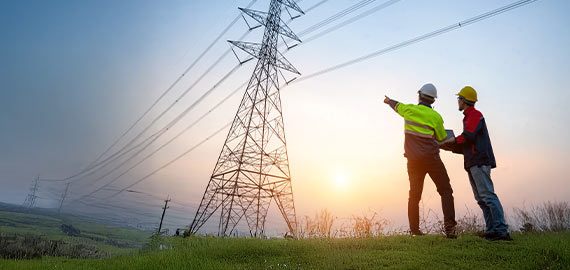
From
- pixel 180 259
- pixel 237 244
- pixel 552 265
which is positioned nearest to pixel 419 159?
pixel 552 265

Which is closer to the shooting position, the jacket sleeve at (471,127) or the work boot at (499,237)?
the work boot at (499,237)

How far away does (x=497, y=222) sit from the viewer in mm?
6730

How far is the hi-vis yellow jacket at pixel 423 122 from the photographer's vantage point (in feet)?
24.0

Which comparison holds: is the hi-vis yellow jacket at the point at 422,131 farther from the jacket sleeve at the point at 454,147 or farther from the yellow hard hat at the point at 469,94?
the yellow hard hat at the point at 469,94

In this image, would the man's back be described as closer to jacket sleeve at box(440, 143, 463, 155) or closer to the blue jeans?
jacket sleeve at box(440, 143, 463, 155)

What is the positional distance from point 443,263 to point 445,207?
77.2 inches

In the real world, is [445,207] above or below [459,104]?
below

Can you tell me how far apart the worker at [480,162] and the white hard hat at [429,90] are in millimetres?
500

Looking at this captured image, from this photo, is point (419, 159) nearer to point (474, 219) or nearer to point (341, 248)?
point (341, 248)

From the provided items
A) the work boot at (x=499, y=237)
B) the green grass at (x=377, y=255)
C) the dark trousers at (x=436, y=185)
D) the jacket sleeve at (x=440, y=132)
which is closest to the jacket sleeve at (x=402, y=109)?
the jacket sleeve at (x=440, y=132)

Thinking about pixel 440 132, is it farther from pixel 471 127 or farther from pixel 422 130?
pixel 471 127

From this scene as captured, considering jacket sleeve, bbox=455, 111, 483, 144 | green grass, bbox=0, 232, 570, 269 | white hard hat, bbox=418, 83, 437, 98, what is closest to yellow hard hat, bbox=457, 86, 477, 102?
jacket sleeve, bbox=455, 111, 483, 144

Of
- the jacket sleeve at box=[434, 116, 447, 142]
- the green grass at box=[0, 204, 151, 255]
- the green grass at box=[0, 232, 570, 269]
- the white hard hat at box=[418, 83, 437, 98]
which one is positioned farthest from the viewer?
the green grass at box=[0, 204, 151, 255]

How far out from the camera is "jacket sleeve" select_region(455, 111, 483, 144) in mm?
6920
